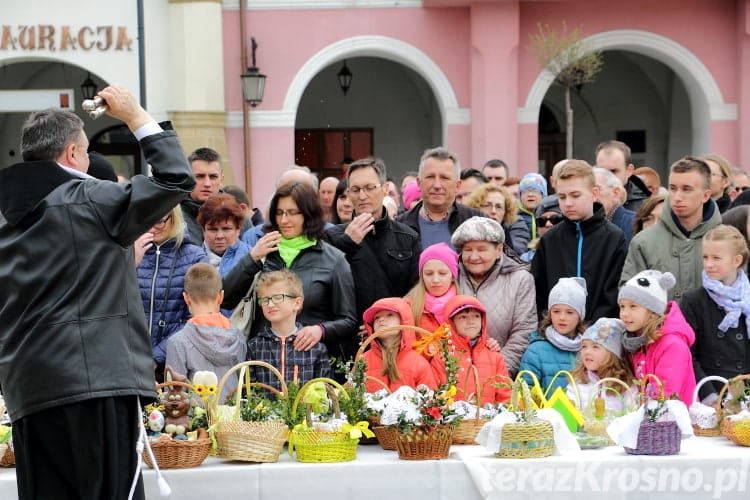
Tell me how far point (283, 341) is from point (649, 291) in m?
1.72

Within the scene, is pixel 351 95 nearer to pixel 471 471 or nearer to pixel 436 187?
pixel 436 187

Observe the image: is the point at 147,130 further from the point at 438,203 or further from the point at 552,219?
the point at 552,219

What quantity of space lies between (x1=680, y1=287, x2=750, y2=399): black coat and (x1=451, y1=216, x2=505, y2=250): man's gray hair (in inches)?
39.2

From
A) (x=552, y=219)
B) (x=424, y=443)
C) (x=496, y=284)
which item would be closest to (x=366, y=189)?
(x=496, y=284)

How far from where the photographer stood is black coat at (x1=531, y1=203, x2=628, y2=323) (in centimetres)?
639

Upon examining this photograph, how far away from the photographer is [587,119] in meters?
22.8

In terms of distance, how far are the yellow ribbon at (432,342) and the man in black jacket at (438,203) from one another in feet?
4.14

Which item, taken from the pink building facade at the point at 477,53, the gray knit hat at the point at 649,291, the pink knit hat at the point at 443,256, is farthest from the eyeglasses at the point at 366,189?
the pink building facade at the point at 477,53

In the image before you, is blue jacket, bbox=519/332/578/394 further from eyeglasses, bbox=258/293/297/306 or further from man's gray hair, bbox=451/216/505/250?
eyeglasses, bbox=258/293/297/306

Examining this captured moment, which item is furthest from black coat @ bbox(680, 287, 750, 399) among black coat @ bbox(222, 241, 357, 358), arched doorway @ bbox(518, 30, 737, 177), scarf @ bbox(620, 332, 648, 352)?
arched doorway @ bbox(518, 30, 737, 177)

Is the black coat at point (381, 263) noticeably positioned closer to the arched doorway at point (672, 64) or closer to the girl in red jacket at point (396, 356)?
the girl in red jacket at point (396, 356)

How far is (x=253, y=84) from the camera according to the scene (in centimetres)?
1764

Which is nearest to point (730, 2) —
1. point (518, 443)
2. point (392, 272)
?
point (392, 272)

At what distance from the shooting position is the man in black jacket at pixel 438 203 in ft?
21.5
